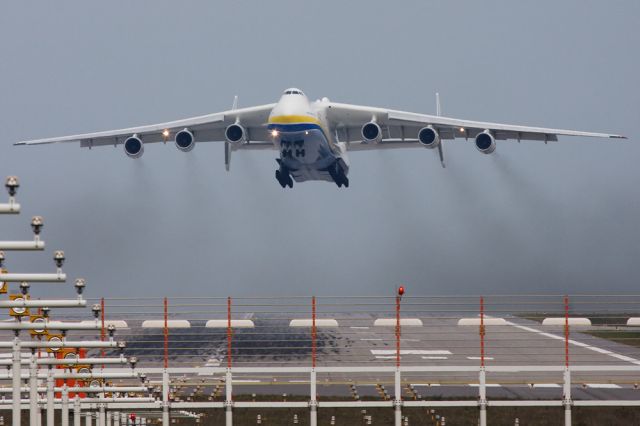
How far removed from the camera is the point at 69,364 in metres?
12.7

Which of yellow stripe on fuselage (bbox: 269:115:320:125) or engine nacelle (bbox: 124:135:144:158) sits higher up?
yellow stripe on fuselage (bbox: 269:115:320:125)

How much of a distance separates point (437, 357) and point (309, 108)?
12.8 metres

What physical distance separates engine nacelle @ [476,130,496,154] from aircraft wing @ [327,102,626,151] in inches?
93.8

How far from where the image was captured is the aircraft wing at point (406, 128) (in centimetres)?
4200

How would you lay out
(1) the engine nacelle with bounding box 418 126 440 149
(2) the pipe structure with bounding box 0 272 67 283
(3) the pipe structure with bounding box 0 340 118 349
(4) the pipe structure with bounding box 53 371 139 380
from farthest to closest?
(1) the engine nacelle with bounding box 418 126 440 149
(4) the pipe structure with bounding box 53 371 139 380
(3) the pipe structure with bounding box 0 340 118 349
(2) the pipe structure with bounding box 0 272 67 283

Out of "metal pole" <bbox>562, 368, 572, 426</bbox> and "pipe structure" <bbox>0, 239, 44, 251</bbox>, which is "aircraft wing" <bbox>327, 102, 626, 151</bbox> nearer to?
"metal pole" <bbox>562, 368, 572, 426</bbox>

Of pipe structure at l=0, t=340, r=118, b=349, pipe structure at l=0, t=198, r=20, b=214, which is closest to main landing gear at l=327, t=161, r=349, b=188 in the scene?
pipe structure at l=0, t=340, r=118, b=349

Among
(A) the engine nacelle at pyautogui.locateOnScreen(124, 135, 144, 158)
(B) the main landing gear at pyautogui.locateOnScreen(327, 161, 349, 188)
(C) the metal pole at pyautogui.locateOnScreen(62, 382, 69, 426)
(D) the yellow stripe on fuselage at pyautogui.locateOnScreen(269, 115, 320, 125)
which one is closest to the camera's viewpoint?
(C) the metal pole at pyautogui.locateOnScreen(62, 382, 69, 426)

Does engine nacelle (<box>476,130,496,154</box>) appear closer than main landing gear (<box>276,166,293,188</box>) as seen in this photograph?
Yes

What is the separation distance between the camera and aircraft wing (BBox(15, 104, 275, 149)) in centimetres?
4366

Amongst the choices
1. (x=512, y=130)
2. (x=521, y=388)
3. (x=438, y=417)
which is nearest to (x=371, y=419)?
(x=438, y=417)

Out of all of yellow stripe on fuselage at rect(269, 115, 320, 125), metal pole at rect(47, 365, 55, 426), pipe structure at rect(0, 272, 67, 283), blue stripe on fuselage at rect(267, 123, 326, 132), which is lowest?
metal pole at rect(47, 365, 55, 426)

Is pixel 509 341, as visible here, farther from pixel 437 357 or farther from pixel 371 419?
pixel 371 419

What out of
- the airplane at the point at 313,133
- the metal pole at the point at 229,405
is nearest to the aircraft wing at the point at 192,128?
the airplane at the point at 313,133
